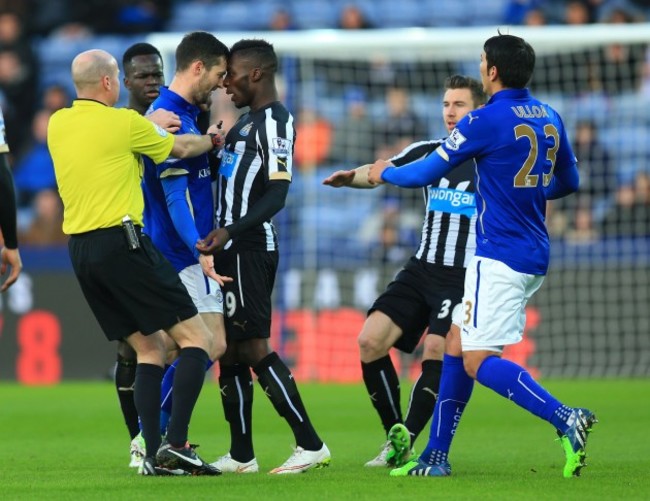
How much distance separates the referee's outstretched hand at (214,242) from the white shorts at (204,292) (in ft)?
Result: 1.21

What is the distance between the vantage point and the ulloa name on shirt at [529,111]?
602cm

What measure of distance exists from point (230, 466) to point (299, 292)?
282 inches

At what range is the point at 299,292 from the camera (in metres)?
13.8

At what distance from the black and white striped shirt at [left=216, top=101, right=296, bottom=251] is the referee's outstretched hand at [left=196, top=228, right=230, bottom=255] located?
0.36 metres

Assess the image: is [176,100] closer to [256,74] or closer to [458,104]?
[256,74]

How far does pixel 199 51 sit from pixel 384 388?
6.83 ft

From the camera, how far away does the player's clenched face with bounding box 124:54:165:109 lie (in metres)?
7.74

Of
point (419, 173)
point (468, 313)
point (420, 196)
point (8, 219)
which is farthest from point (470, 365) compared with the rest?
point (420, 196)

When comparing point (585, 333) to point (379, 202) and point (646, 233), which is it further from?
point (379, 202)

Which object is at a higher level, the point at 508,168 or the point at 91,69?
the point at 91,69

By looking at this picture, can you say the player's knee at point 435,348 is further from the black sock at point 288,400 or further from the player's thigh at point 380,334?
the black sock at point 288,400

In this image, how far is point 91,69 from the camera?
6.02 metres

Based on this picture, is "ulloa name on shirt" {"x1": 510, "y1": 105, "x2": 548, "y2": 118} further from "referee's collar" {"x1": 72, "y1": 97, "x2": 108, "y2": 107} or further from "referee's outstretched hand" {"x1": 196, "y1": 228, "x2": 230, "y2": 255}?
"referee's collar" {"x1": 72, "y1": 97, "x2": 108, "y2": 107}

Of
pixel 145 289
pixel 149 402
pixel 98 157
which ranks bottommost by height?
pixel 149 402
